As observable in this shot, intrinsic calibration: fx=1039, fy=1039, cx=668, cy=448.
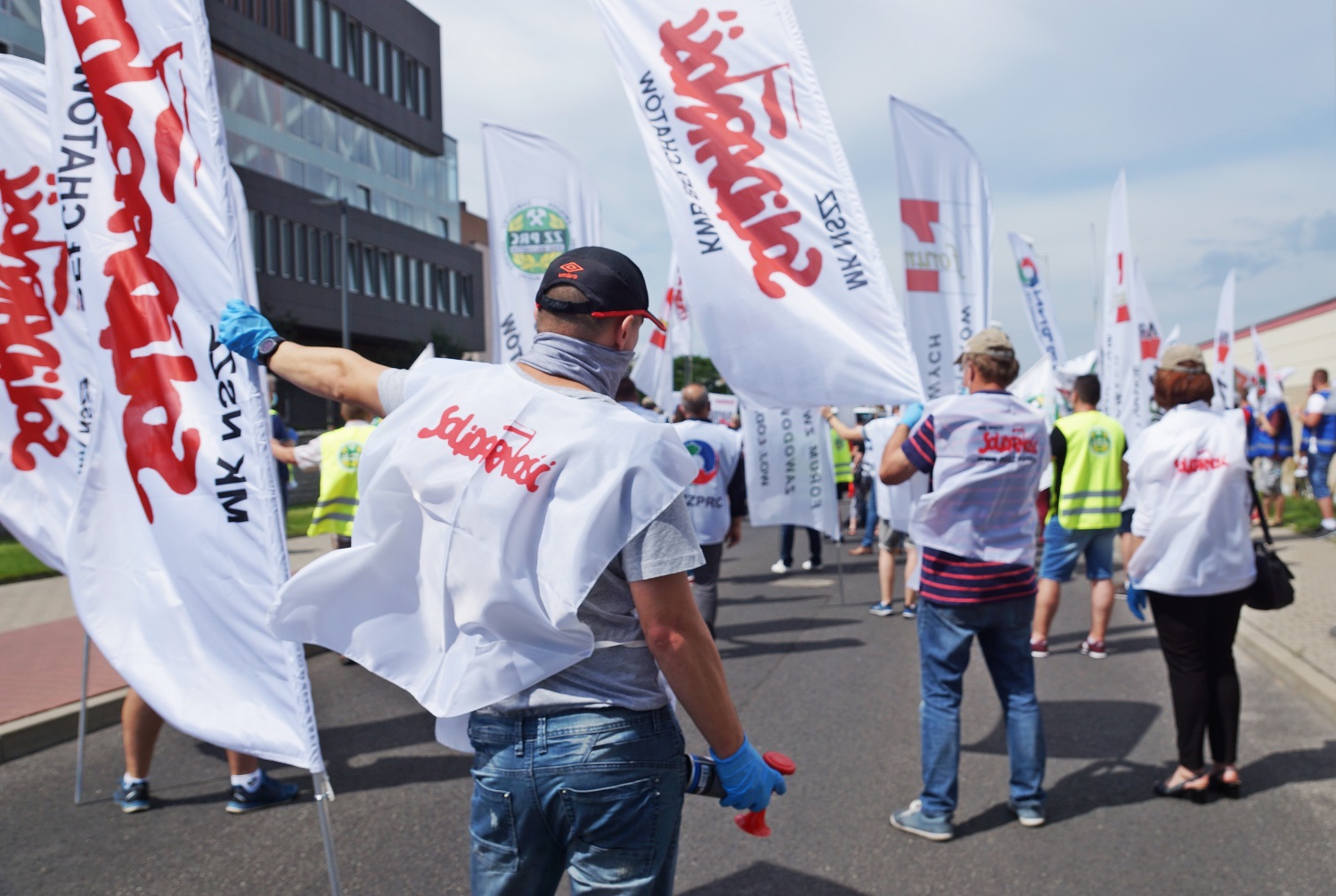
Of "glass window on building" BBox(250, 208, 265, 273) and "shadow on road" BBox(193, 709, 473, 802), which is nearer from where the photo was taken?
"shadow on road" BBox(193, 709, 473, 802)

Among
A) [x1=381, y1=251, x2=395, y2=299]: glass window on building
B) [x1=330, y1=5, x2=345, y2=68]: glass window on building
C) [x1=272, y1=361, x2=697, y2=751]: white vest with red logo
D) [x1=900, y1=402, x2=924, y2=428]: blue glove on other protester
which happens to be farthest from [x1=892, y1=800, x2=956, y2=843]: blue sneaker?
[x1=381, y1=251, x2=395, y2=299]: glass window on building

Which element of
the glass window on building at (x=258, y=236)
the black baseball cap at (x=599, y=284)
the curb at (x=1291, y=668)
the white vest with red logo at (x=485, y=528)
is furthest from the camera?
the glass window on building at (x=258, y=236)

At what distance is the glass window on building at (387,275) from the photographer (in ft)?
141

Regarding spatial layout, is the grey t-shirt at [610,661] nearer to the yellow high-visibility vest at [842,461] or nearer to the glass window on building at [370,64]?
the yellow high-visibility vest at [842,461]

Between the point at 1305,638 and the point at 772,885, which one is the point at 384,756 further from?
the point at 1305,638

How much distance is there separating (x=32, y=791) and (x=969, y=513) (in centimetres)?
440

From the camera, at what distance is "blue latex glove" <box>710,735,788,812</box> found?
210 centimetres

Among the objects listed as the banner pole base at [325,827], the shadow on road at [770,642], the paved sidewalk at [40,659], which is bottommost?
the shadow on road at [770,642]

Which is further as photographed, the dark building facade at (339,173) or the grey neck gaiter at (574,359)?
the dark building facade at (339,173)

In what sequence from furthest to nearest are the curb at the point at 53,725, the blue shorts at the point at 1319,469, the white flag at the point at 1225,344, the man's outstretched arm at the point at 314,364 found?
the blue shorts at the point at 1319,469
the white flag at the point at 1225,344
the curb at the point at 53,725
the man's outstretched arm at the point at 314,364

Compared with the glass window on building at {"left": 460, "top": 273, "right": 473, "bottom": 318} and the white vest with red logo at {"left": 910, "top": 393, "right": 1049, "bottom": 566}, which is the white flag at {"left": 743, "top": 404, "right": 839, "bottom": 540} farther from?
the glass window on building at {"left": 460, "top": 273, "right": 473, "bottom": 318}

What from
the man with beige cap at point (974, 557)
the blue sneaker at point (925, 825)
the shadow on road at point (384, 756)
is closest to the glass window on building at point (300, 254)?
the shadow on road at point (384, 756)

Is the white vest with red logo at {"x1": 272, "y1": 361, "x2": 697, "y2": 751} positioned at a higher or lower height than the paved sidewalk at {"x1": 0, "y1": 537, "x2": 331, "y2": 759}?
higher

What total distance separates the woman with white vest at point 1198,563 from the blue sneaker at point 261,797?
3.79 m
